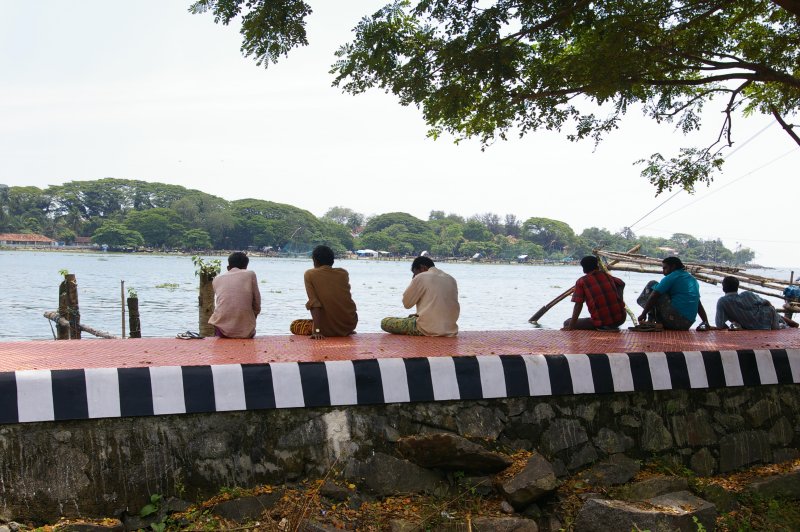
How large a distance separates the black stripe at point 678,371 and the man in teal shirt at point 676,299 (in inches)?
145

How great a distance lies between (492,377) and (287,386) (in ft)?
5.58

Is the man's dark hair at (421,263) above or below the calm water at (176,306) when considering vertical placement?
above

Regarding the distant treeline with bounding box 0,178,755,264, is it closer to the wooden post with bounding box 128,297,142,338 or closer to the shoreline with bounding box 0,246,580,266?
the shoreline with bounding box 0,246,580,266

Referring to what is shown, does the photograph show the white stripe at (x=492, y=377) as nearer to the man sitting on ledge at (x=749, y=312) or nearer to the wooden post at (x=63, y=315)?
the man sitting on ledge at (x=749, y=312)

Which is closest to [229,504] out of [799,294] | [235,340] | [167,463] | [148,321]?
[167,463]

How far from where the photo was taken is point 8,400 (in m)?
4.83

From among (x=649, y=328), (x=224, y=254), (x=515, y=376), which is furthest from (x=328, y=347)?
(x=224, y=254)

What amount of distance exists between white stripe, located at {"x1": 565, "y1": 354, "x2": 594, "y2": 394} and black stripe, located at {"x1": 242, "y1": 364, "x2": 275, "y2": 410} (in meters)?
2.57

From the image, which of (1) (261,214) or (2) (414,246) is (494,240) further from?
(1) (261,214)

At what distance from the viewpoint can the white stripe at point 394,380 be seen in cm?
579

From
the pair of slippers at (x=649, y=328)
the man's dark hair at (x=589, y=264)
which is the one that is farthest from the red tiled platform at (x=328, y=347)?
the man's dark hair at (x=589, y=264)

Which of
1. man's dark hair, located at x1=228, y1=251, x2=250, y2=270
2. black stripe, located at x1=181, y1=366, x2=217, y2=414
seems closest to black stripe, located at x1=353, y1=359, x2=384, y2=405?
black stripe, located at x1=181, y1=366, x2=217, y2=414

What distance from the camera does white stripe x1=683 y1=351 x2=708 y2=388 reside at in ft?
22.3

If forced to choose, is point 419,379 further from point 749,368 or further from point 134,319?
point 134,319
